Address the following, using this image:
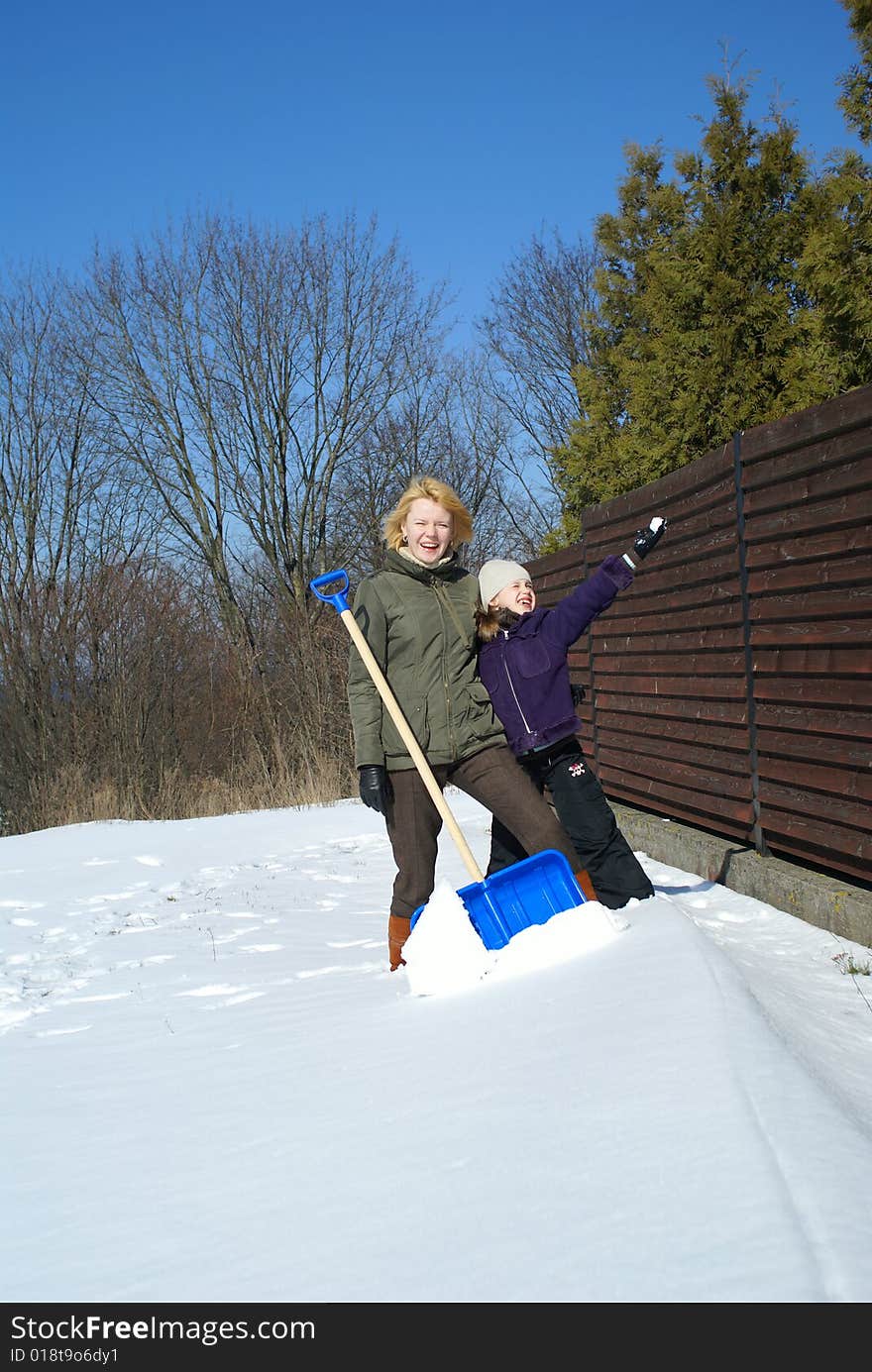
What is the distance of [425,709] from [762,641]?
1.81 meters

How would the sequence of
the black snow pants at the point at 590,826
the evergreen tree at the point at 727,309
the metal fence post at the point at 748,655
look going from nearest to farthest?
1. the black snow pants at the point at 590,826
2. the metal fence post at the point at 748,655
3. the evergreen tree at the point at 727,309

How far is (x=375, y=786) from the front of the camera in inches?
161

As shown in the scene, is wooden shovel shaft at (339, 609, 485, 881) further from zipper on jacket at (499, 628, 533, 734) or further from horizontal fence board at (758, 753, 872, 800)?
horizontal fence board at (758, 753, 872, 800)

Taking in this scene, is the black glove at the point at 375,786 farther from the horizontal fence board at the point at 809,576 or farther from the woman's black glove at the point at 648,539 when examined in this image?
the horizontal fence board at the point at 809,576

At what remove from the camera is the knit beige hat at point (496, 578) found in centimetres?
448

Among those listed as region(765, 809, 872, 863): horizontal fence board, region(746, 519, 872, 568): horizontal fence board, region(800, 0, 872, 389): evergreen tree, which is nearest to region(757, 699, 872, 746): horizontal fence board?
region(765, 809, 872, 863): horizontal fence board

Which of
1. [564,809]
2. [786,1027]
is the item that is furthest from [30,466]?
[786,1027]

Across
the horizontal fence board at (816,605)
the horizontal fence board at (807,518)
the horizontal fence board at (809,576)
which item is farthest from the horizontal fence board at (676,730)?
the horizontal fence board at (807,518)

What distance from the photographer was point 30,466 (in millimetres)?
20484

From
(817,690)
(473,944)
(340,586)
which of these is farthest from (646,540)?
(473,944)

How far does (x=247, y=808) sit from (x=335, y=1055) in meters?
9.33

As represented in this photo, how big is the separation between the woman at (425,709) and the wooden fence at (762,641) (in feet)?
3.99

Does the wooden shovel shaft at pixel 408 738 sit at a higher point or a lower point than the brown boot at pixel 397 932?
higher

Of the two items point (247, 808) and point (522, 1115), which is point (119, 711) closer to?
point (247, 808)
